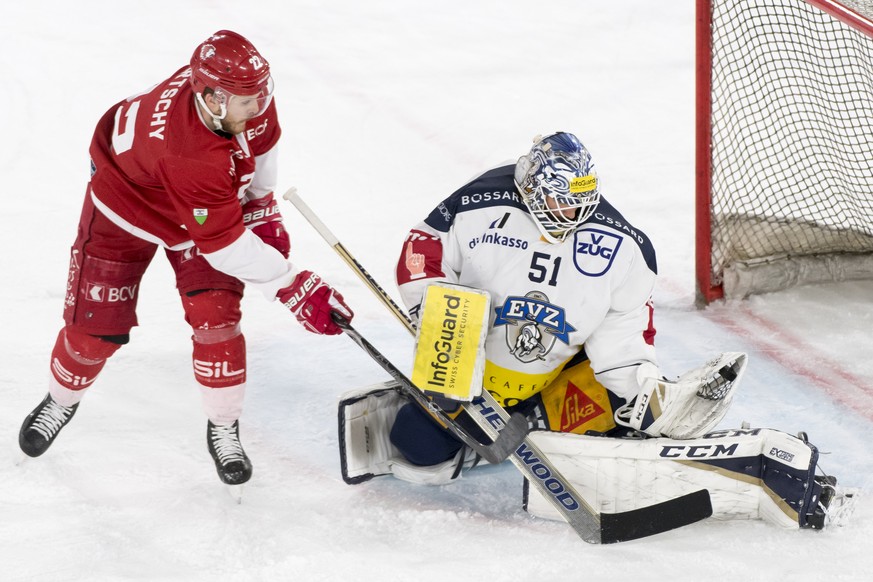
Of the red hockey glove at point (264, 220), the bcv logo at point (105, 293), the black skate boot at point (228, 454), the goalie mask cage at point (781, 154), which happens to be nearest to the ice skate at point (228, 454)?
the black skate boot at point (228, 454)

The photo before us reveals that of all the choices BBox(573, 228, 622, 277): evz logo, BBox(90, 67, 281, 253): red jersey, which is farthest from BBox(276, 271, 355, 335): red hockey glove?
BBox(573, 228, 622, 277): evz logo

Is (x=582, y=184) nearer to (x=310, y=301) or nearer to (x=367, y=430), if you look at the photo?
(x=310, y=301)

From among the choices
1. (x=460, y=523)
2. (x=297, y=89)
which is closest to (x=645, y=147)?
(x=297, y=89)

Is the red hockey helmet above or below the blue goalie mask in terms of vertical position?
above

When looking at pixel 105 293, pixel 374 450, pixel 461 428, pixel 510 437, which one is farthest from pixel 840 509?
pixel 105 293

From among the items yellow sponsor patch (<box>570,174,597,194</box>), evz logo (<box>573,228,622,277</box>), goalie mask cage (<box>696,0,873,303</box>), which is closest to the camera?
yellow sponsor patch (<box>570,174,597,194</box>)

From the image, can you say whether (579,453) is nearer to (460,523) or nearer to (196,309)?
(460,523)

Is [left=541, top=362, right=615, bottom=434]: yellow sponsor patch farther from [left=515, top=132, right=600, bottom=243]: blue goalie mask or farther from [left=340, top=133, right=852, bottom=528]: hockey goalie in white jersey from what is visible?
[left=515, top=132, right=600, bottom=243]: blue goalie mask

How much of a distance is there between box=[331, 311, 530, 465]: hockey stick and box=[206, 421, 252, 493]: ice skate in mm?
399

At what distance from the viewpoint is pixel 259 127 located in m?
2.54

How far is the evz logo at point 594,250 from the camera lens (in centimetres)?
247

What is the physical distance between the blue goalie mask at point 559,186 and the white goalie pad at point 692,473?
0.50 m

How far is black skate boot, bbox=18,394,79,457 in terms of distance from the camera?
8.68 ft

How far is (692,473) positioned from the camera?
2.45 metres
